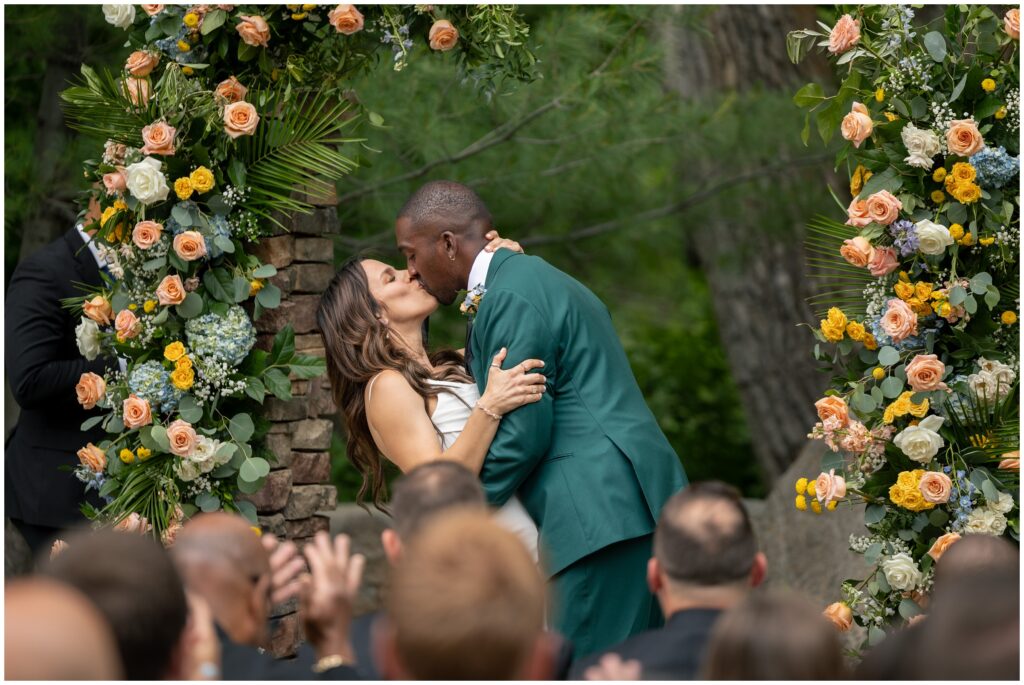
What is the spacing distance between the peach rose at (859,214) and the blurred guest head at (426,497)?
162 cm

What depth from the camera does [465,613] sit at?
82.3 inches

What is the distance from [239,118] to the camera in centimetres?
387

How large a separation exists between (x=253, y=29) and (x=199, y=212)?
597mm

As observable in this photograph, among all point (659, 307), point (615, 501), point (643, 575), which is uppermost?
point (659, 307)

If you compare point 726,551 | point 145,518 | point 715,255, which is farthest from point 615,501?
point 715,255

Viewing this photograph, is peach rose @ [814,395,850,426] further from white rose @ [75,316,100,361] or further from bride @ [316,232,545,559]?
white rose @ [75,316,100,361]

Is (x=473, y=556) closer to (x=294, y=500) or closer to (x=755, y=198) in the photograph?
(x=294, y=500)

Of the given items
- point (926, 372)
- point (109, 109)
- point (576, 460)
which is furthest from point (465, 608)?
point (109, 109)

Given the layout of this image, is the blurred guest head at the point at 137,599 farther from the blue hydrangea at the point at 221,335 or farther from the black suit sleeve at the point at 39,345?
the black suit sleeve at the point at 39,345

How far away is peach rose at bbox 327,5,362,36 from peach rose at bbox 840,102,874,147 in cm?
155

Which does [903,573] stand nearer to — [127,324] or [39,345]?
[127,324]

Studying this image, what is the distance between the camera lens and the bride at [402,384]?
11.9 feet

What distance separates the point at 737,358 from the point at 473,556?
19.2 feet

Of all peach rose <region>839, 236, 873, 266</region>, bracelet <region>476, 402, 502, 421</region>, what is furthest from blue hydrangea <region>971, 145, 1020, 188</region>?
bracelet <region>476, 402, 502, 421</region>
